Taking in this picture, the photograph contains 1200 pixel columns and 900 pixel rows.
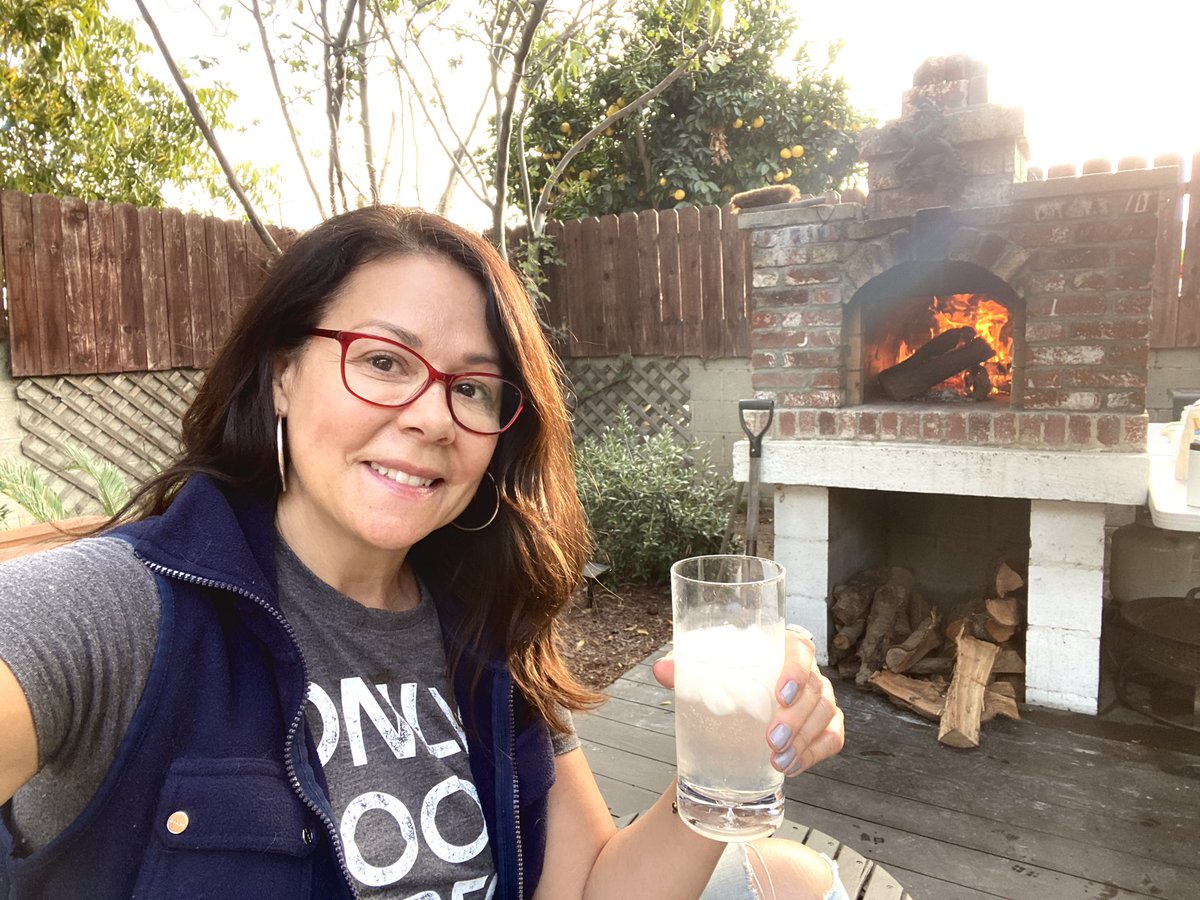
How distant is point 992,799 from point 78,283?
17.4ft

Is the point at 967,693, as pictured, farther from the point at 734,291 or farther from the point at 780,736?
the point at 734,291

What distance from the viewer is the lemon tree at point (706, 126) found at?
7550 millimetres

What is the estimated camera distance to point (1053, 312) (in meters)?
2.89

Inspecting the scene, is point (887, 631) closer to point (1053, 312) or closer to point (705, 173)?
point (1053, 312)

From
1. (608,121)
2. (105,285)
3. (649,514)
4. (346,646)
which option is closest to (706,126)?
(608,121)

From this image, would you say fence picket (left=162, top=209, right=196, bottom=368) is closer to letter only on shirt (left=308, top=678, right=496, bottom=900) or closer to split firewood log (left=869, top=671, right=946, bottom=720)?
split firewood log (left=869, top=671, right=946, bottom=720)

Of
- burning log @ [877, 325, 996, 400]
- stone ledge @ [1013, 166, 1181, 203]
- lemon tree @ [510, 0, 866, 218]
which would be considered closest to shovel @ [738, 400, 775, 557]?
burning log @ [877, 325, 996, 400]

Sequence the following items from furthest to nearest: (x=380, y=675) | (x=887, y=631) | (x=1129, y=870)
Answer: (x=887, y=631) → (x=1129, y=870) → (x=380, y=675)

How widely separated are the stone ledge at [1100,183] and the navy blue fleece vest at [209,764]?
291 centimetres

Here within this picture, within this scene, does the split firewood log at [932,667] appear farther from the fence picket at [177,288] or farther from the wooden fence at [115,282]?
the fence picket at [177,288]

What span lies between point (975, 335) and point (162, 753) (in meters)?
3.50

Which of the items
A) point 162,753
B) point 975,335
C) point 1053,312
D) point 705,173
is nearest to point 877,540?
point 975,335

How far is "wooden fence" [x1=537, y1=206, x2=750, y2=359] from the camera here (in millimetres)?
6078

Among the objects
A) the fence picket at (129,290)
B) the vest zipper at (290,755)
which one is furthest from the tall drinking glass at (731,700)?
the fence picket at (129,290)
